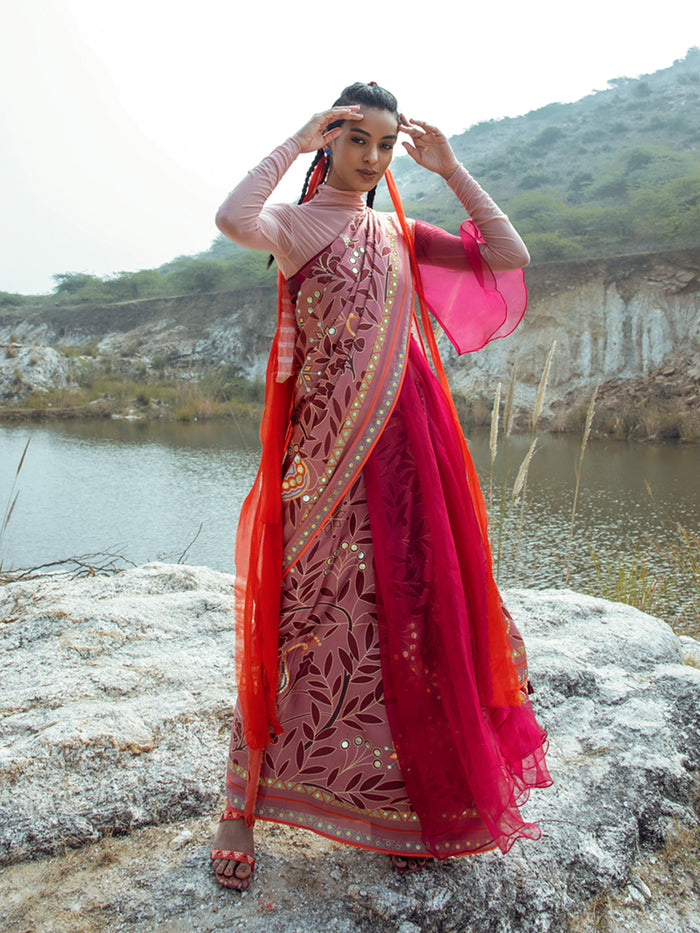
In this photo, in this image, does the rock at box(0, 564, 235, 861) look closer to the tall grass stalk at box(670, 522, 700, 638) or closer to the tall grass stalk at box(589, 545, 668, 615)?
the tall grass stalk at box(589, 545, 668, 615)

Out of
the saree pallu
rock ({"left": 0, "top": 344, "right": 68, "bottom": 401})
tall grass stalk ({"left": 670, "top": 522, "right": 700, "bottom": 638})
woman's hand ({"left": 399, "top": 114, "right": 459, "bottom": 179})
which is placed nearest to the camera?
the saree pallu

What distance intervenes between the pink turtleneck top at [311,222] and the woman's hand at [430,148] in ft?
0.10

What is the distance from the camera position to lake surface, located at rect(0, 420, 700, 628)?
528 centimetres

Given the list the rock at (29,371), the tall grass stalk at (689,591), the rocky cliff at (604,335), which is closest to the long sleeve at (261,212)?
the tall grass stalk at (689,591)

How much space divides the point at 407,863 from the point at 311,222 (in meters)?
1.42

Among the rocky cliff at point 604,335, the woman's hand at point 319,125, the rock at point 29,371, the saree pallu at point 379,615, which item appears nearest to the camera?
the saree pallu at point 379,615

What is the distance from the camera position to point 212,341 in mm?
19547

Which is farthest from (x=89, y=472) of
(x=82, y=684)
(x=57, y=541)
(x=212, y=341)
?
(x=212, y=341)


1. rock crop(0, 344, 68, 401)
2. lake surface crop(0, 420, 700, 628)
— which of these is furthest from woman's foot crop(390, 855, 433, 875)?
rock crop(0, 344, 68, 401)

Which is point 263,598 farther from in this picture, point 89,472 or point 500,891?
point 89,472

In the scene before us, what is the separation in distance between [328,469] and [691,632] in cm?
285

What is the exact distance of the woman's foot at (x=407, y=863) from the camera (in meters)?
1.41

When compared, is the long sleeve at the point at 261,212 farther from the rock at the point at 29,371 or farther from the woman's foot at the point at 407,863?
the rock at the point at 29,371

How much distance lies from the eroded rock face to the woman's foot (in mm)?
30
